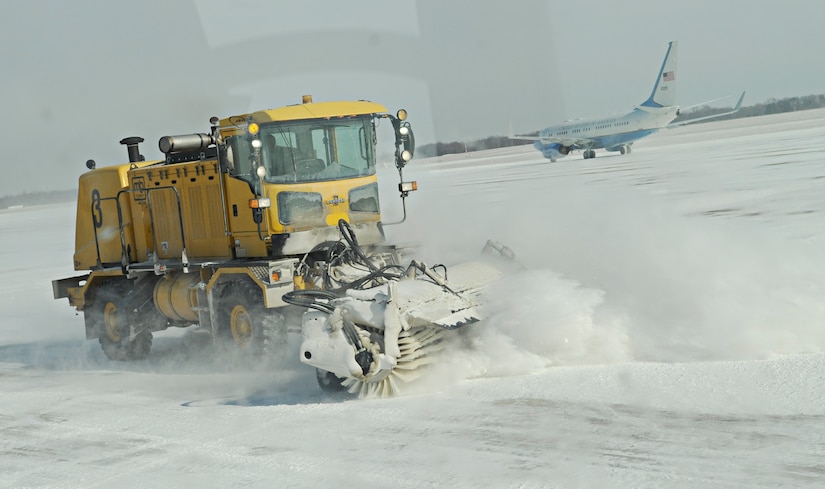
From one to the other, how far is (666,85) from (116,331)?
57283mm

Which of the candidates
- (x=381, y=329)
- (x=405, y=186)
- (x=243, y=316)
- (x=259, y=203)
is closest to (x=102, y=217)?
(x=243, y=316)

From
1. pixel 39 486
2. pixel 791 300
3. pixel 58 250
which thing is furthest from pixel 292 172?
pixel 58 250

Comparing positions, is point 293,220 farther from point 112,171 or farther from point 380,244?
point 112,171

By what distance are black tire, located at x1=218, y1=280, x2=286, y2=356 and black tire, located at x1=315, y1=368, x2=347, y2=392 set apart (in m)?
1.37

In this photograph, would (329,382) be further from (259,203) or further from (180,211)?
(180,211)

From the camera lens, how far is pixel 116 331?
12484 millimetres

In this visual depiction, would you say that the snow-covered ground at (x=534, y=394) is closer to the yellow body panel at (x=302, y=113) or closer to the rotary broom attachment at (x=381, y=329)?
the rotary broom attachment at (x=381, y=329)

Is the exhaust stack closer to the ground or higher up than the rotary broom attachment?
higher up

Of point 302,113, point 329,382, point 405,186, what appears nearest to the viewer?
point 329,382

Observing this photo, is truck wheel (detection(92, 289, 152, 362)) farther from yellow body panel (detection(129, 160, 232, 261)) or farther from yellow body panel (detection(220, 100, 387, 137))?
yellow body panel (detection(220, 100, 387, 137))

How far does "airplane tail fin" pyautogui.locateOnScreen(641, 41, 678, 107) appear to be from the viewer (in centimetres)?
6375

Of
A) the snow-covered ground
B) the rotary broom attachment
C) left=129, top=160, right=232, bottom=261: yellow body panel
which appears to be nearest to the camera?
the snow-covered ground

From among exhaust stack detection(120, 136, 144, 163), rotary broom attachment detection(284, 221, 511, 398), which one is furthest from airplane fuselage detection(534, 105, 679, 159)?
rotary broom attachment detection(284, 221, 511, 398)

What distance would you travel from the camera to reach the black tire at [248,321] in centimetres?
984
